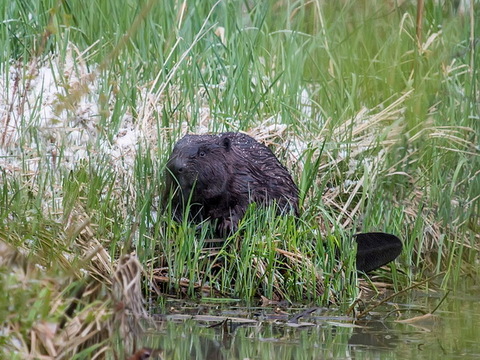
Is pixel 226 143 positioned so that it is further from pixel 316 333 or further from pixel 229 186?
pixel 316 333

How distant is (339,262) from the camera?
4777mm

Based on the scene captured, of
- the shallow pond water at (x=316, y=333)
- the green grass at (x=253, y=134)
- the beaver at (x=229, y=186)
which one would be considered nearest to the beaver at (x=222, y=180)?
the beaver at (x=229, y=186)

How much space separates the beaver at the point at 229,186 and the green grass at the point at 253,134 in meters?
0.11

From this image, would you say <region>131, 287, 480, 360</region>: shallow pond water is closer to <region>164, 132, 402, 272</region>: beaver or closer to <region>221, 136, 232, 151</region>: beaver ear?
<region>164, 132, 402, 272</region>: beaver

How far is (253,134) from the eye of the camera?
5.93 meters

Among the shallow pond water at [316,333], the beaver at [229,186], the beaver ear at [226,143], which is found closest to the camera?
the shallow pond water at [316,333]

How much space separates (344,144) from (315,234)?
117 cm

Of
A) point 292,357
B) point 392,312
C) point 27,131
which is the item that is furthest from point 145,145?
point 292,357

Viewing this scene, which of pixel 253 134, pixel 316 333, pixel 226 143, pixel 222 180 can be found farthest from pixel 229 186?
pixel 316 333

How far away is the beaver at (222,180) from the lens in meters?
4.84

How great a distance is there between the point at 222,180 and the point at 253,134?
3.34 feet

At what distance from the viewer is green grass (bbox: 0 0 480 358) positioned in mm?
4680

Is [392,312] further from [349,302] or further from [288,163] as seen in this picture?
[288,163]

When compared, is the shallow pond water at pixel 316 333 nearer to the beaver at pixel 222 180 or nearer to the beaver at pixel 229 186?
the beaver at pixel 229 186
